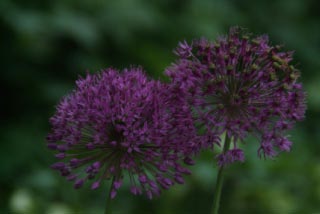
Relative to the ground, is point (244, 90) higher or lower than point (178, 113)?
higher

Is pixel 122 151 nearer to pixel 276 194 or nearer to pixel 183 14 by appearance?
pixel 276 194

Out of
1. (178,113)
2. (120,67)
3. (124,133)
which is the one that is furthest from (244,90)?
(120,67)

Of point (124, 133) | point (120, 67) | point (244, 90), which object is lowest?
point (124, 133)

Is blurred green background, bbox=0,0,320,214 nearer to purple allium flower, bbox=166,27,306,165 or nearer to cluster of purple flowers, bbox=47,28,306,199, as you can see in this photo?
cluster of purple flowers, bbox=47,28,306,199

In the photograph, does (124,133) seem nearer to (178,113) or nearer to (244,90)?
(178,113)

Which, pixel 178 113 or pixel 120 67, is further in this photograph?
pixel 120 67

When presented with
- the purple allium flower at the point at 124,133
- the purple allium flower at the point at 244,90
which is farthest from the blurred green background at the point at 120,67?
the purple allium flower at the point at 244,90

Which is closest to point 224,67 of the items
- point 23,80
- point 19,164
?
point 19,164
